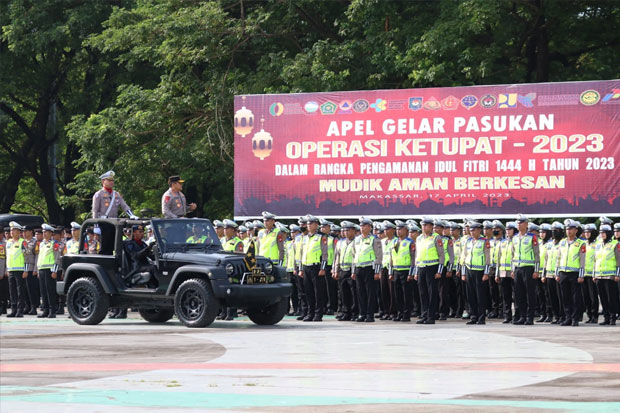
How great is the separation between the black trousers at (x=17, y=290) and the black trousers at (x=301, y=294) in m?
5.92

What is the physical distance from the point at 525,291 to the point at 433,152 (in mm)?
4573

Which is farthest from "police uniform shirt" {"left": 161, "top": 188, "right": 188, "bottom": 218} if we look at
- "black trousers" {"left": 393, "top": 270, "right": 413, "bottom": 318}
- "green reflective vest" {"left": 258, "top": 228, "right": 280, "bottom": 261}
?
"black trousers" {"left": 393, "top": 270, "right": 413, "bottom": 318}

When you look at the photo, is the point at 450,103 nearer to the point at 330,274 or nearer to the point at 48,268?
the point at 330,274

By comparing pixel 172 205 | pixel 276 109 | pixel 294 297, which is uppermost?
pixel 276 109

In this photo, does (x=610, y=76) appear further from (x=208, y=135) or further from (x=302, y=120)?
(x=208, y=135)

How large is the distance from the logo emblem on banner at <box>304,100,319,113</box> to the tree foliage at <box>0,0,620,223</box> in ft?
12.4

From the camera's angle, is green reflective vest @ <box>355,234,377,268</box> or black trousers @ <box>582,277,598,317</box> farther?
green reflective vest @ <box>355,234,377,268</box>

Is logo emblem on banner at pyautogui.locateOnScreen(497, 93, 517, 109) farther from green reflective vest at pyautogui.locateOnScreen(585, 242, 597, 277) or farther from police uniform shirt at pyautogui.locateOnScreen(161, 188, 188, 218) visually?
police uniform shirt at pyautogui.locateOnScreen(161, 188, 188, 218)

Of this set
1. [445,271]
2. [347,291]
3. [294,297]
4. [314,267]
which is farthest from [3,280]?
[445,271]

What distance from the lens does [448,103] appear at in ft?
79.7

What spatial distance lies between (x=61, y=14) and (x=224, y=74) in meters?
8.49

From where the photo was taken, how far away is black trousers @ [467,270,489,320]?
68.2 ft

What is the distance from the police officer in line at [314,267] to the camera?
21938mm

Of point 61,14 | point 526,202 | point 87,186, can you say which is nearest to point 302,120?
point 526,202
